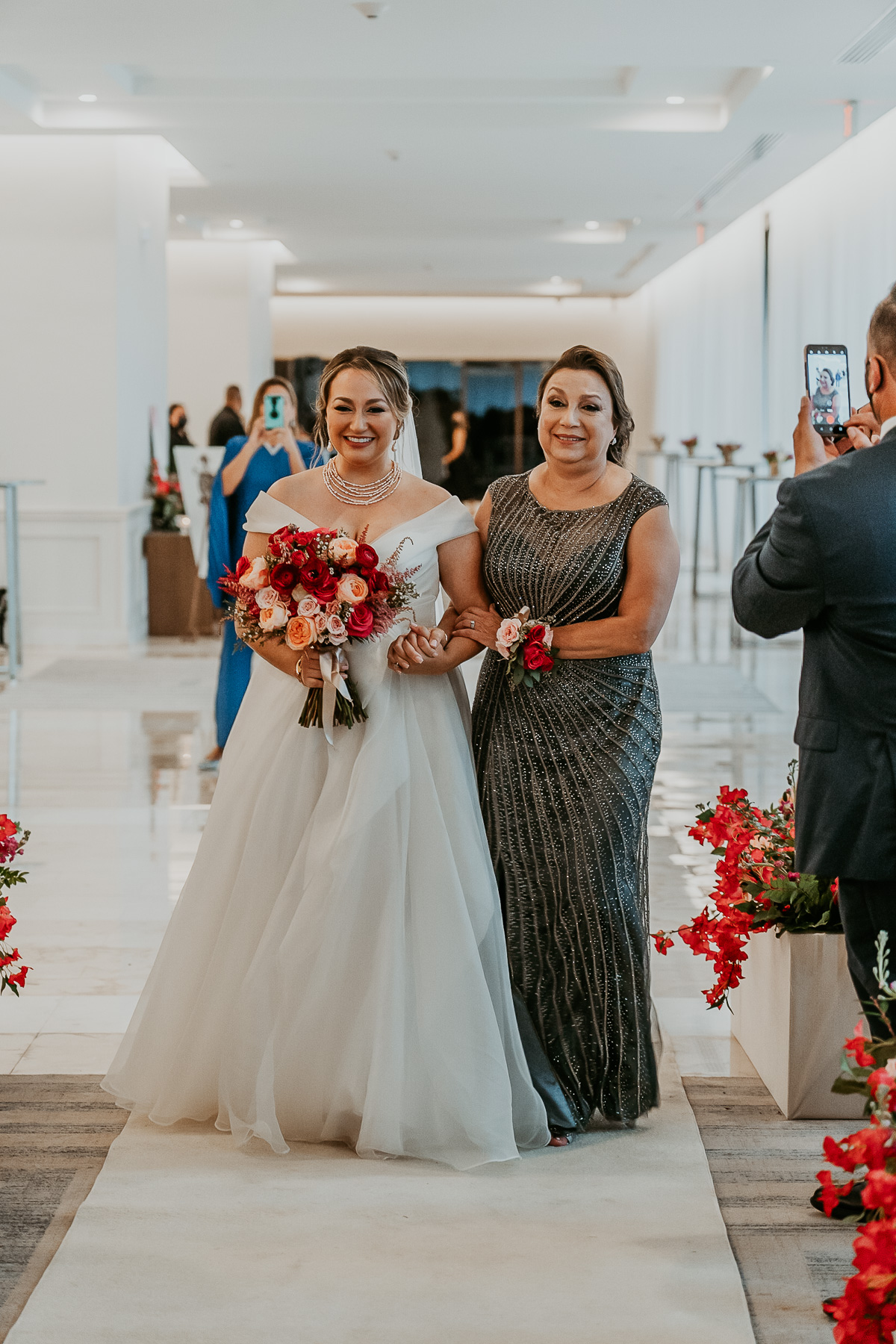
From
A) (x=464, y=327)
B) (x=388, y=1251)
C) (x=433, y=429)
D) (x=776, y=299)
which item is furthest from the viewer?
(x=433, y=429)

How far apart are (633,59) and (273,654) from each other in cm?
648

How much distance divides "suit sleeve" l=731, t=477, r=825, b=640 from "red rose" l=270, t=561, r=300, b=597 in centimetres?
89

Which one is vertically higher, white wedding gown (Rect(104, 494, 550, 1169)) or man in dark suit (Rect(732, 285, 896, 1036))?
man in dark suit (Rect(732, 285, 896, 1036))

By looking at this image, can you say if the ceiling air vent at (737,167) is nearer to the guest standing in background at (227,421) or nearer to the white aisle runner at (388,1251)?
the guest standing in background at (227,421)

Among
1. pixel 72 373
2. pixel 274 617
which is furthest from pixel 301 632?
pixel 72 373

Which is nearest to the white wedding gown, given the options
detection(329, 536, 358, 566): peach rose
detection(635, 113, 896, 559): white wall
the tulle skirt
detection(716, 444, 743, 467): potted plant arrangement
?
the tulle skirt

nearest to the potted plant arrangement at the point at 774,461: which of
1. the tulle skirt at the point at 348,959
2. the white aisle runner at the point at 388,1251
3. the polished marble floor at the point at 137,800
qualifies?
the polished marble floor at the point at 137,800

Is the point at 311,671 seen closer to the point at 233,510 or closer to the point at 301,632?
the point at 301,632

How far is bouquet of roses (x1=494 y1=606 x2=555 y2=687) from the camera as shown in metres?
3.03

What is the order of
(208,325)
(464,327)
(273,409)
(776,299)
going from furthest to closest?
(464,327) < (208,325) < (776,299) < (273,409)

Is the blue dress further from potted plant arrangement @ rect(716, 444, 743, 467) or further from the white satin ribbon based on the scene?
potted plant arrangement @ rect(716, 444, 743, 467)

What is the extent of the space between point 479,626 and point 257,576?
0.49m

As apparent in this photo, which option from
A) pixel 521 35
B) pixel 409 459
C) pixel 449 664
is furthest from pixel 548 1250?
pixel 521 35

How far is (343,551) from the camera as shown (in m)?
2.89
